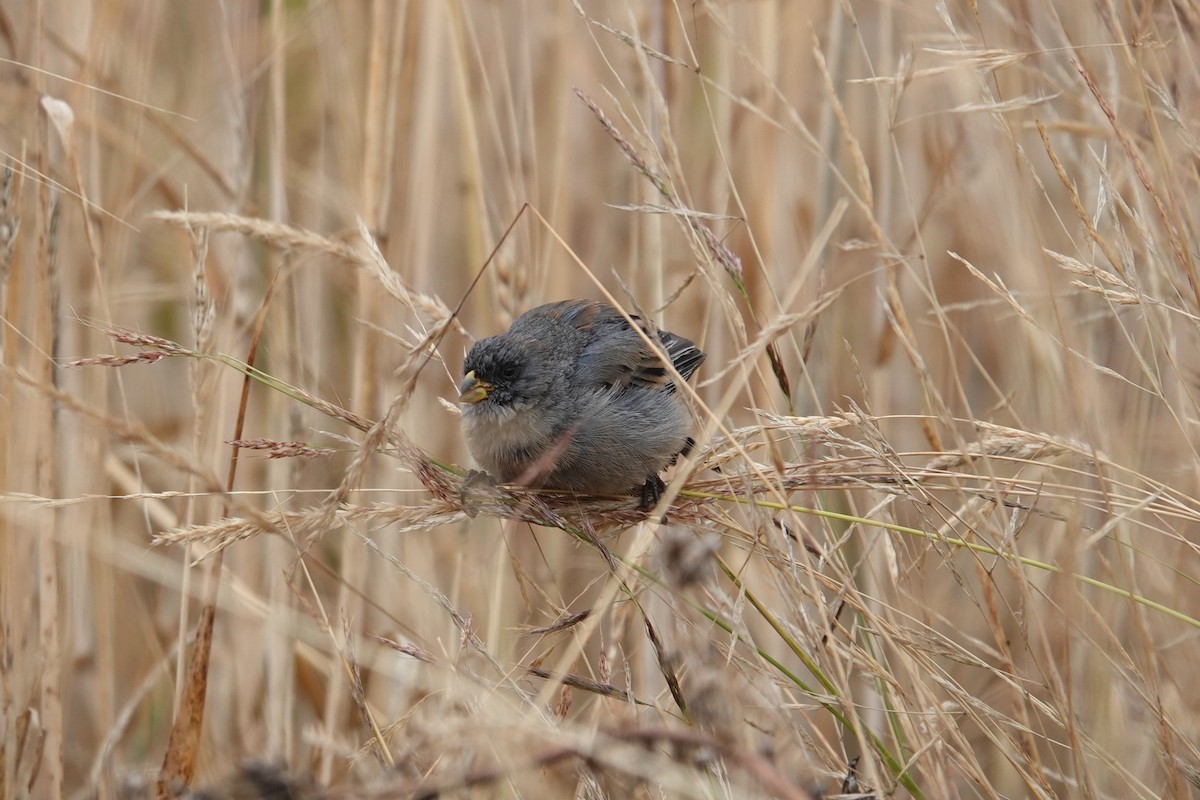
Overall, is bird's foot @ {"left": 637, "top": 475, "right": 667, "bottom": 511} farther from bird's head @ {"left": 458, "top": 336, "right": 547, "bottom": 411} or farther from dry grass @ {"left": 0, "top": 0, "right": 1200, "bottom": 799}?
bird's head @ {"left": 458, "top": 336, "right": 547, "bottom": 411}

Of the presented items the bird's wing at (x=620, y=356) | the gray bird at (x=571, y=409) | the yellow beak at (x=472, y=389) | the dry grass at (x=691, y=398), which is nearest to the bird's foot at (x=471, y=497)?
the dry grass at (x=691, y=398)

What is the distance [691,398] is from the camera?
2.14 m

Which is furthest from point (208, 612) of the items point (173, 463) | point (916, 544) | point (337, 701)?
point (916, 544)

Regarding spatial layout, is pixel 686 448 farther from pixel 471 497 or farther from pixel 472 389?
pixel 471 497

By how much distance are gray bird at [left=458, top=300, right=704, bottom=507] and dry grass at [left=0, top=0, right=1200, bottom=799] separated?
14cm

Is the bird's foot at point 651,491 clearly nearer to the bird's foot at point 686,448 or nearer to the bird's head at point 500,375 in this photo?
the bird's foot at point 686,448

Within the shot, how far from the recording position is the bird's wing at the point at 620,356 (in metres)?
3.46

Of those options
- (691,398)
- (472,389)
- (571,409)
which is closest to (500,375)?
(472,389)

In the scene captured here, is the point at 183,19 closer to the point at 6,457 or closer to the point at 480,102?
the point at 480,102

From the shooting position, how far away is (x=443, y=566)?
167 inches

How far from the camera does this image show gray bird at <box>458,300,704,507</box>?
3.12m

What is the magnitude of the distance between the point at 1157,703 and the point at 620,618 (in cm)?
96

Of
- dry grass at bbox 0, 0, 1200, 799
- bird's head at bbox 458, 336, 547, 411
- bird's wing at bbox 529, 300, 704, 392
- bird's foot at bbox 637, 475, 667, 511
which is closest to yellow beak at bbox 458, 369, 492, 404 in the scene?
bird's head at bbox 458, 336, 547, 411

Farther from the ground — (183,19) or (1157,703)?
(183,19)
